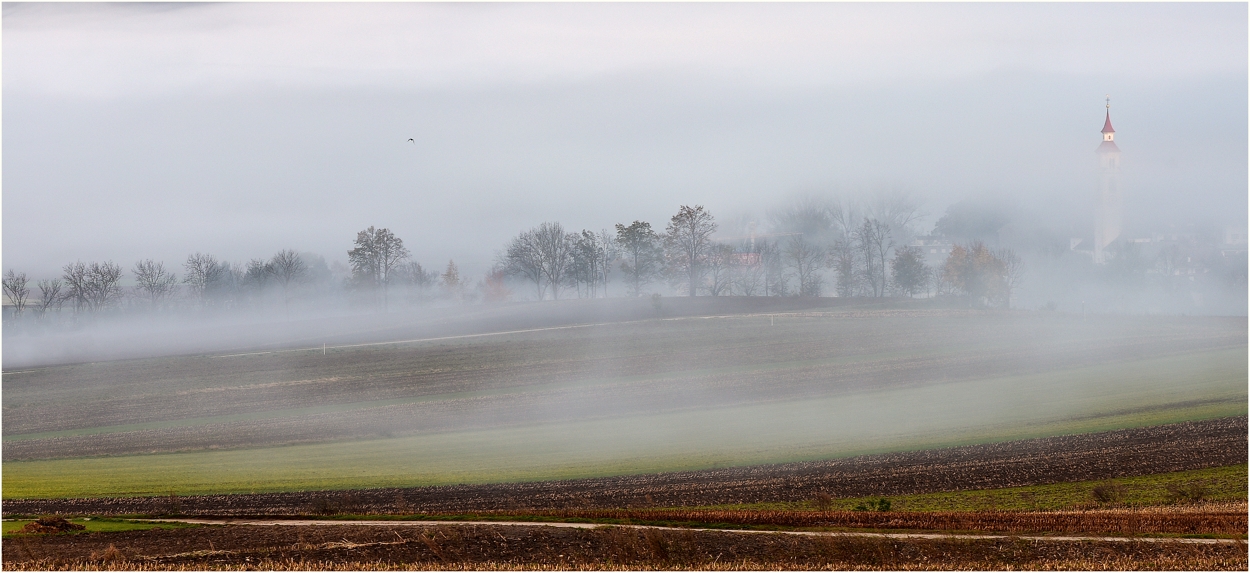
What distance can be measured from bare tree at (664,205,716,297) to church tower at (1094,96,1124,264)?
52.0m

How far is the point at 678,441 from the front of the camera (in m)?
38.0

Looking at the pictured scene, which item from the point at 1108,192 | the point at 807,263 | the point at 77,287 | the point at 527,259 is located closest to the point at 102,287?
the point at 77,287

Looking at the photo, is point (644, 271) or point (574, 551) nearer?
point (574, 551)

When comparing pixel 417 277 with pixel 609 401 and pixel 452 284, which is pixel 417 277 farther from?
pixel 609 401

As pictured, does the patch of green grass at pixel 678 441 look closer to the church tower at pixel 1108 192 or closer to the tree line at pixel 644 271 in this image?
the tree line at pixel 644 271

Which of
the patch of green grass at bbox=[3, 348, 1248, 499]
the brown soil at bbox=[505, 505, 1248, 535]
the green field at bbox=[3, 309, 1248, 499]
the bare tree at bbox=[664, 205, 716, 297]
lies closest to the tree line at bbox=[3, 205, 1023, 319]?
the bare tree at bbox=[664, 205, 716, 297]

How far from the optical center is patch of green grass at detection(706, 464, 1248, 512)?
80.5 feet

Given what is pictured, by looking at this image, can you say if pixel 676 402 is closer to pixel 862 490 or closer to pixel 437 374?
pixel 437 374

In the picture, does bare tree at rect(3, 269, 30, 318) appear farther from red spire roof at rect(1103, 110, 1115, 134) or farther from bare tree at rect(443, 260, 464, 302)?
red spire roof at rect(1103, 110, 1115, 134)

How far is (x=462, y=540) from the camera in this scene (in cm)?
2166

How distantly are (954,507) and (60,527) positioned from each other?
23049 mm

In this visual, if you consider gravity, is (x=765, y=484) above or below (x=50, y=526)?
below

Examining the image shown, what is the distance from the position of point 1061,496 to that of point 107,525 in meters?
25.6

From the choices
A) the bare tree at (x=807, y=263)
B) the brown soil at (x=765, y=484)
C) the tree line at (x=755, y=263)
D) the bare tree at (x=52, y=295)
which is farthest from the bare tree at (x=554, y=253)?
the brown soil at (x=765, y=484)
